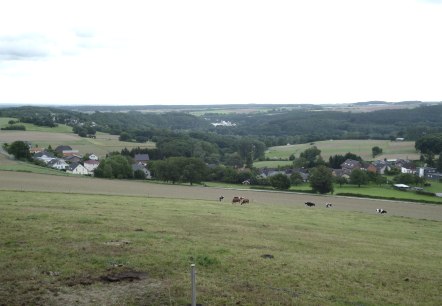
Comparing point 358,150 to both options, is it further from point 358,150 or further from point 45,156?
point 45,156

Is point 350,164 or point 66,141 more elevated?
point 66,141

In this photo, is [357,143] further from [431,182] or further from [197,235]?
[197,235]

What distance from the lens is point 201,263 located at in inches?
603

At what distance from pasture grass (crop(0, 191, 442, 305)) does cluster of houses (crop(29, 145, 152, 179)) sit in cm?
6894

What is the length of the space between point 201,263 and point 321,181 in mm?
58099

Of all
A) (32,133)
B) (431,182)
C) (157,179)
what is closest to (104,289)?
(157,179)

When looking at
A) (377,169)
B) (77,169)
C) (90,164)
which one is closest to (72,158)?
(90,164)

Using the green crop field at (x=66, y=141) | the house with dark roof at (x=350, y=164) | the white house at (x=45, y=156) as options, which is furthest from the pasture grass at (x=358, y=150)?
the white house at (x=45, y=156)

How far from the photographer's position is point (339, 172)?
102 meters

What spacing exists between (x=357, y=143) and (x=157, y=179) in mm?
103523

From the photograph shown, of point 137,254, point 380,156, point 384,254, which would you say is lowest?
point 380,156

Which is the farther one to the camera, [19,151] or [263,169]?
[263,169]

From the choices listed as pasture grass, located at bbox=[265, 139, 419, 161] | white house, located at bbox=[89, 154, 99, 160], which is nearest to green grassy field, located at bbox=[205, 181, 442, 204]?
pasture grass, located at bbox=[265, 139, 419, 161]

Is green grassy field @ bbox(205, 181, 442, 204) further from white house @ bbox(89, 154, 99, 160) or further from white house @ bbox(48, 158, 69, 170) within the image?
white house @ bbox(89, 154, 99, 160)
